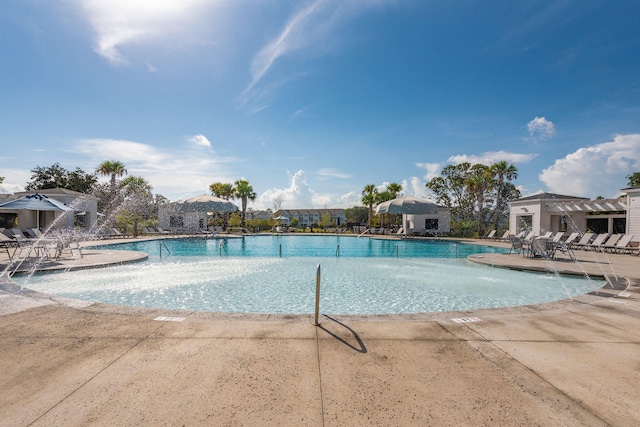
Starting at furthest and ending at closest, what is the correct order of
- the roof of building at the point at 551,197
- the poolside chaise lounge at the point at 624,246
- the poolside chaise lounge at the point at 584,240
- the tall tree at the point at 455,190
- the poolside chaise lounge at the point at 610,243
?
1. the tall tree at the point at 455,190
2. the roof of building at the point at 551,197
3. the poolside chaise lounge at the point at 584,240
4. the poolside chaise lounge at the point at 610,243
5. the poolside chaise lounge at the point at 624,246

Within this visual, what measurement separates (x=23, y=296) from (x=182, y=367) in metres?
4.96

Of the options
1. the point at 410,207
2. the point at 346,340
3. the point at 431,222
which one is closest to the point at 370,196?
the point at 431,222

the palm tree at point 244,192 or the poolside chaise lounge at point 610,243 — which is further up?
the palm tree at point 244,192

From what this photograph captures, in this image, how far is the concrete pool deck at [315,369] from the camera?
87.8 inches

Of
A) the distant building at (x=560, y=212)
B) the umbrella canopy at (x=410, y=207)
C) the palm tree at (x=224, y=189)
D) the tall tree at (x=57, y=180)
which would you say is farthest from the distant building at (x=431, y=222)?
the tall tree at (x=57, y=180)

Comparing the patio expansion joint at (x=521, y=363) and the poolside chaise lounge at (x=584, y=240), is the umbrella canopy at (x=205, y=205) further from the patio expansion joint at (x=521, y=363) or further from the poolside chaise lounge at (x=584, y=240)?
the poolside chaise lounge at (x=584, y=240)

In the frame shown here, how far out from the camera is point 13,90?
11.0m

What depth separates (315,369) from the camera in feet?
9.53

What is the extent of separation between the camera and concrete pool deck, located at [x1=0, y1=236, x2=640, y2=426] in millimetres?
2230

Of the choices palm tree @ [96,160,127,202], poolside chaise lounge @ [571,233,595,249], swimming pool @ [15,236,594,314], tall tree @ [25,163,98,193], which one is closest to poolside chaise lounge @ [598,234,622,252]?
poolside chaise lounge @ [571,233,595,249]

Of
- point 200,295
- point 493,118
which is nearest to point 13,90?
point 200,295

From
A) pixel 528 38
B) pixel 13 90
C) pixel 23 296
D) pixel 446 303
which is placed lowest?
pixel 446 303

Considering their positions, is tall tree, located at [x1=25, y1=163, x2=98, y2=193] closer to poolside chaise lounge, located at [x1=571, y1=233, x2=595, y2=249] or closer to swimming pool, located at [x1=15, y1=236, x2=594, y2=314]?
swimming pool, located at [x1=15, y1=236, x2=594, y2=314]

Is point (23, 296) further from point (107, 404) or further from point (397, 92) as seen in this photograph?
point (397, 92)
